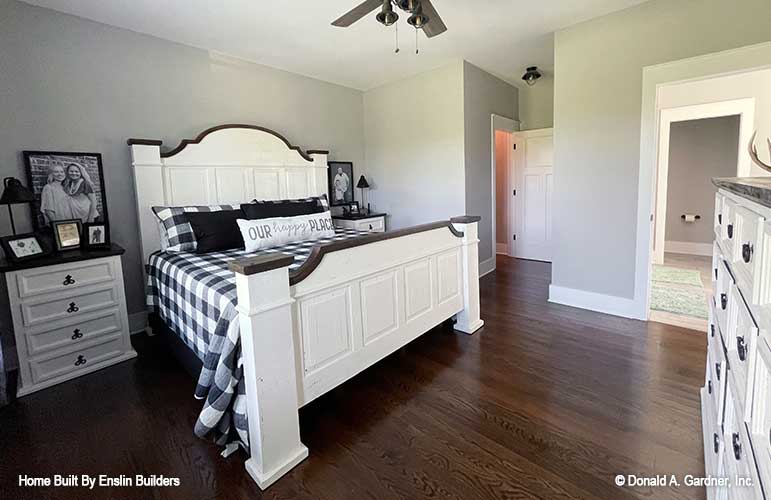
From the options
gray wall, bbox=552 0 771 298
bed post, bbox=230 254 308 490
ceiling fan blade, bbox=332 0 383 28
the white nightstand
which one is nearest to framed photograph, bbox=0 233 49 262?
bed post, bbox=230 254 308 490

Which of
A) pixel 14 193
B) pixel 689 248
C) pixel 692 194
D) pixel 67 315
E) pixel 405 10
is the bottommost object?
pixel 689 248

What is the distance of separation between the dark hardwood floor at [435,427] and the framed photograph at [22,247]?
0.89 m

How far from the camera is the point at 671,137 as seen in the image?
5.32 m

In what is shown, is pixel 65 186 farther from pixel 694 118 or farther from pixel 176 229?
pixel 694 118

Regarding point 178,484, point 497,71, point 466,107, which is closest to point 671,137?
point 497,71

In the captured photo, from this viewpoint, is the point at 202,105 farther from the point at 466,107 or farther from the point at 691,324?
the point at 691,324

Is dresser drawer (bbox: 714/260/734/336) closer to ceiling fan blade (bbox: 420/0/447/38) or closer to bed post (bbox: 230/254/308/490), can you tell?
bed post (bbox: 230/254/308/490)

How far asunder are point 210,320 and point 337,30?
8.87 ft

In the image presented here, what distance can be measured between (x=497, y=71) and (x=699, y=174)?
329 centimetres

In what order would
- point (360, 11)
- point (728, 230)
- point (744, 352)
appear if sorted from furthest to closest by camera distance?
point (360, 11) → point (728, 230) → point (744, 352)

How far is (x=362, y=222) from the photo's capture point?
4.72 metres

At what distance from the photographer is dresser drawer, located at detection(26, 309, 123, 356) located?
7.76ft

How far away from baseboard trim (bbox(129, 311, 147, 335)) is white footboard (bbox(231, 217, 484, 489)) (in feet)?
7.48

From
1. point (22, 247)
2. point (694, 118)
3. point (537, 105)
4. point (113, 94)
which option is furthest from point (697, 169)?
point (22, 247)
